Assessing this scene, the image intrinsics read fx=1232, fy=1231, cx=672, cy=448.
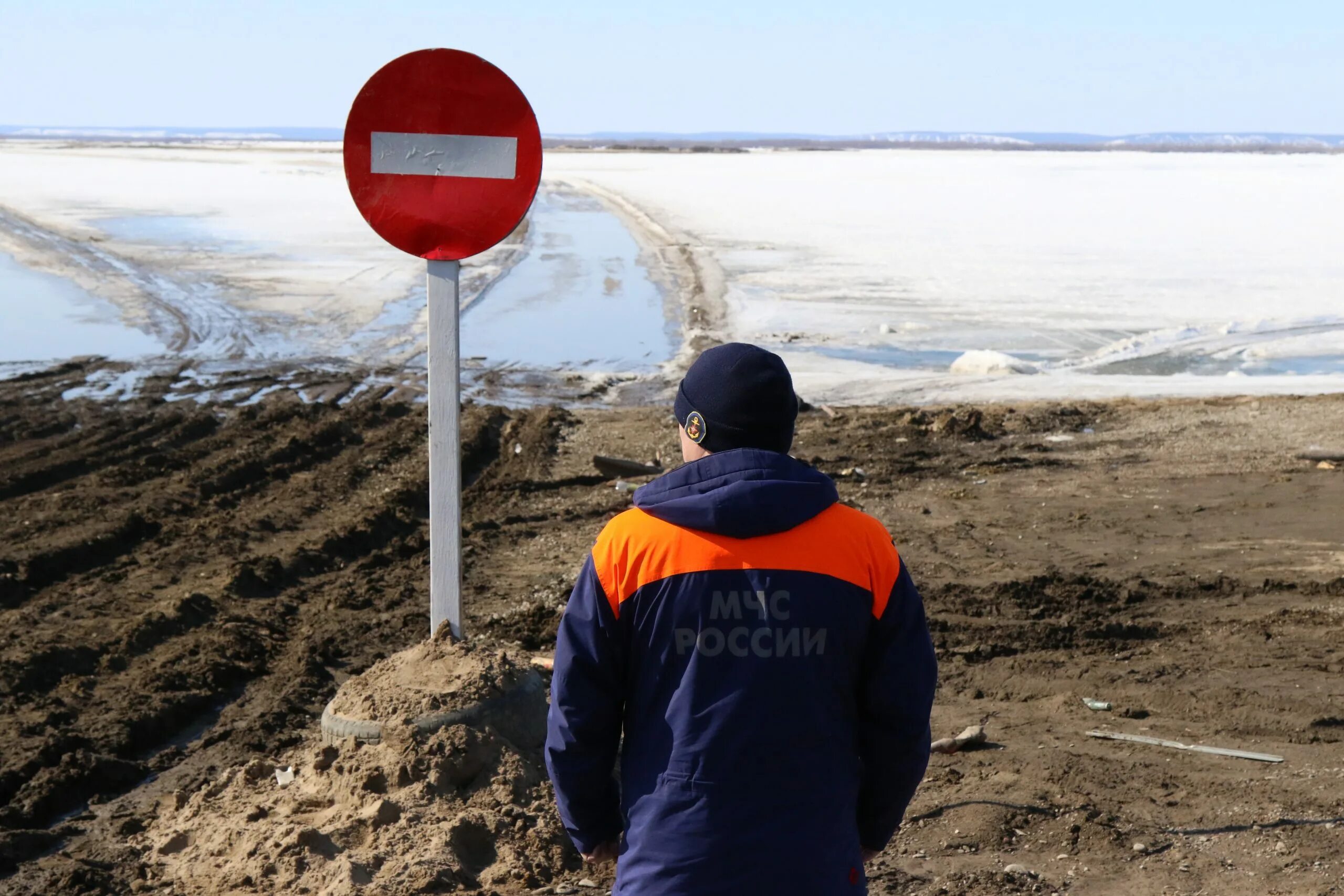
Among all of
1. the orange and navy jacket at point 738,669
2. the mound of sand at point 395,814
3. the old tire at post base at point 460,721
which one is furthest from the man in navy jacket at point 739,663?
the old tire at post base at point 460,721

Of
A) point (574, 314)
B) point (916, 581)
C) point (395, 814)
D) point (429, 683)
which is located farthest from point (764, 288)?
point (395, 814)

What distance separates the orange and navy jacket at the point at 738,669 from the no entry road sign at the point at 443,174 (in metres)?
1.88

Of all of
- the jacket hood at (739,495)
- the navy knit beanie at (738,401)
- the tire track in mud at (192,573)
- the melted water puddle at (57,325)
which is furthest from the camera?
the melted water puddle at (57,325)

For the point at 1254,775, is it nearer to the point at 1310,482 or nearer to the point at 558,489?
the point at 1310,482

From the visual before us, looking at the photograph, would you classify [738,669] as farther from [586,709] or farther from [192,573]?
[192,573]

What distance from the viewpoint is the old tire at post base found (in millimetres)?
4012

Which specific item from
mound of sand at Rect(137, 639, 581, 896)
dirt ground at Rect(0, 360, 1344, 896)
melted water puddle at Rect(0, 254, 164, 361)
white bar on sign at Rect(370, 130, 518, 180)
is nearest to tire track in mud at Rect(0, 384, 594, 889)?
dirt ground at Rect(0, 360, 1344, 896)

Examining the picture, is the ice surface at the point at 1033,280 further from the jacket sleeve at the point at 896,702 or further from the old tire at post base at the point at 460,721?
the jacket sleeve at the point at 896,702

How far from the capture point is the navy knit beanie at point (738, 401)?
2.30m

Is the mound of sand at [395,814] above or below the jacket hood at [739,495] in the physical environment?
below

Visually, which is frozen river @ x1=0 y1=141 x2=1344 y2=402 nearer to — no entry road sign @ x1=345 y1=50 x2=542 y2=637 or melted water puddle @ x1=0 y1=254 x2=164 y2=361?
melted water puddle @ x1=0 y1=254 x2=164 y2=361

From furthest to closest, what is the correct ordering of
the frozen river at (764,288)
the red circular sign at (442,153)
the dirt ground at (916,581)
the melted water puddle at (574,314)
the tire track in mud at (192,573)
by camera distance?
1. the melted water puddle at (574,314)
2. the frozen river at (764,288)
3. the tire track in mud at (192,573)
4. the dirt ground at (916,581)
5. the red circular sign at (442,153)

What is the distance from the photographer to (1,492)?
8.84 meters

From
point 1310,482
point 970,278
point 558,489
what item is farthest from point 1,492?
point 970,278
